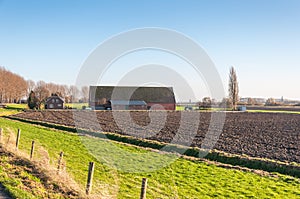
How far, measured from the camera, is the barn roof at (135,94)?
75688mm

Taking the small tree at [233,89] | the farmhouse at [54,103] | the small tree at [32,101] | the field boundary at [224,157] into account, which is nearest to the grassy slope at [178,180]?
the field boundary at [224,157]

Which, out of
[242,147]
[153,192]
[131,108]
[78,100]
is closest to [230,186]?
[153,192]

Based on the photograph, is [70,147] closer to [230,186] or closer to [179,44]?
[179,44]

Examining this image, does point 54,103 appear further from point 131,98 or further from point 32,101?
point 131,98

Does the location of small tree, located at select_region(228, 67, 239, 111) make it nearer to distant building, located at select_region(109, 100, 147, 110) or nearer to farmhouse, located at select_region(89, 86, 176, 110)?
farmhouse, located at select_region(89, 86, 176, 110)

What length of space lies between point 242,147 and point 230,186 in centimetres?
779

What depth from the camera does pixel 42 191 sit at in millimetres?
7543

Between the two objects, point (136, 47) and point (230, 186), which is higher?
point (136, 47)

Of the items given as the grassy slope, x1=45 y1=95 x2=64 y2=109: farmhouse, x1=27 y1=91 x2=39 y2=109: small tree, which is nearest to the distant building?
x1=45 y1=95 x2=64 y2=109: farmhouse

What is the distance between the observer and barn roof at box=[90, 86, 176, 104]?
248ft

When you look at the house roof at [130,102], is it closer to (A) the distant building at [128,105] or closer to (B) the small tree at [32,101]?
(A) the distant building at [128,105]

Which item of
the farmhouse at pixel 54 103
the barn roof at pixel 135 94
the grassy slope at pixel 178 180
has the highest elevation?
the barn roof at pixel 135 94

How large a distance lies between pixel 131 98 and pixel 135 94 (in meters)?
2.48

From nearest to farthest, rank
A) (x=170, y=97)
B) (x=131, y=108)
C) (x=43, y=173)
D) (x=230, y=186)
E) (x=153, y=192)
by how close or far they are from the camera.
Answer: (x=43, y=173) < (x=153, y=192) < (x=230, y=186) < (x=131, y=108) < (x=170, y=97)
